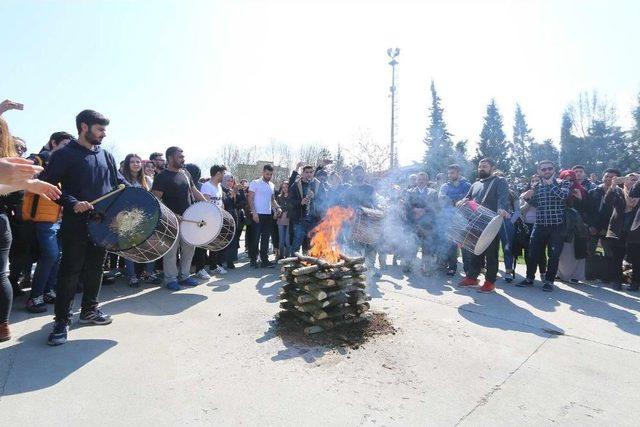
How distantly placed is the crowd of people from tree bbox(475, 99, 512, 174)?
3861 centimetres

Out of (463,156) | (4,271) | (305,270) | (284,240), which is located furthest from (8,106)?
(463,156)

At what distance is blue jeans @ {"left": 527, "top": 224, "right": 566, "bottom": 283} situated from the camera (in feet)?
21.7

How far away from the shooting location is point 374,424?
2604 mm

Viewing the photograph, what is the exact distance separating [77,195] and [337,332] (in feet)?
10.2

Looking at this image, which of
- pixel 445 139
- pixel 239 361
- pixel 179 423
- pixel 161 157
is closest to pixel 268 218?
pixel 161 157

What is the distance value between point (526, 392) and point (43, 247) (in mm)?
5634

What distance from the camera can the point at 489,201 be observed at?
6.47m

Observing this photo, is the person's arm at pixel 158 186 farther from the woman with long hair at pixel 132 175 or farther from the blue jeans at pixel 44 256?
the blue jeans at pixel 44 256

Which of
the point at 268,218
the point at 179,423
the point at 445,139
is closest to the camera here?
the point at 179,423

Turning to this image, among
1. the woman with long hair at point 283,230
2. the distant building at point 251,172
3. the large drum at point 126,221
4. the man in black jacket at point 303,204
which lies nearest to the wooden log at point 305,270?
the large drum at point 126,221

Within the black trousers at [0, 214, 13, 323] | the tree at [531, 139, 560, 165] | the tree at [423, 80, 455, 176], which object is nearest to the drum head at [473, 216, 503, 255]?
the black trousers at [0, 214, 13, 323]

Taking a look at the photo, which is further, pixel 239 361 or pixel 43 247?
pixel 43 247

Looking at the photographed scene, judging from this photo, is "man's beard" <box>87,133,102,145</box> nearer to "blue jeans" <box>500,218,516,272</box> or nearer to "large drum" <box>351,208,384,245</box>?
"large drum" <box>351,208,384,245</box>

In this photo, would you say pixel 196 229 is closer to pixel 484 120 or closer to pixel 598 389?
pixel 598 389
